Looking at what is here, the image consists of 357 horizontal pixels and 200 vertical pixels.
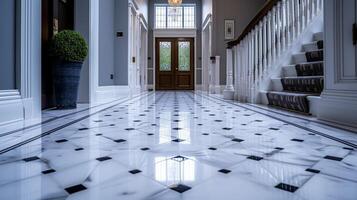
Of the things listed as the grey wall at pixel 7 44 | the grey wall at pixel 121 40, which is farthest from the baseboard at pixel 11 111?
the grey wall at pixel 121 40

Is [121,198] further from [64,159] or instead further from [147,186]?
[64,159]

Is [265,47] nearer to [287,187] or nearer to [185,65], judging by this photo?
[287,187]

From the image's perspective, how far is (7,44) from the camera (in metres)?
2.36

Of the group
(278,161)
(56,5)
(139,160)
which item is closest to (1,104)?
(139,160)

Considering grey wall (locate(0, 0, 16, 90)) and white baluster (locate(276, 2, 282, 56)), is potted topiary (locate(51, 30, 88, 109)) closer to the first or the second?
grey wall (locate(0, 0, 16, 90))

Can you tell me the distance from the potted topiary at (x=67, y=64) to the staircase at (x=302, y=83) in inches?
110

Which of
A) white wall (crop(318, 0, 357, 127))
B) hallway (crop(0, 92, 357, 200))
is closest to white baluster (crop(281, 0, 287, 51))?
white wall (crop(318, 0, 357, 127))

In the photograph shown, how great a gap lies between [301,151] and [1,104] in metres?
2.16

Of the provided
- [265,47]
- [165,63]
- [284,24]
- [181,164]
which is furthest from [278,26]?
[165,63]

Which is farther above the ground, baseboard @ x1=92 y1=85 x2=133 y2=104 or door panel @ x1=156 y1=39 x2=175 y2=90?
door panel @ x1=156 y1=39 x2=175 y2=90

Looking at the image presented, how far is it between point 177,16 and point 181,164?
38.4ft

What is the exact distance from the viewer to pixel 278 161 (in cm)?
148

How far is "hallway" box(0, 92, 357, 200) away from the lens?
108 cm

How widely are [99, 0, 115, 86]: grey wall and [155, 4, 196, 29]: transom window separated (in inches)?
229
